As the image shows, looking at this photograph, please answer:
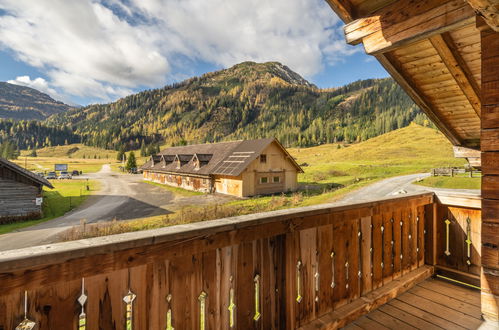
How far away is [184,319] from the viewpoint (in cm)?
A: 169

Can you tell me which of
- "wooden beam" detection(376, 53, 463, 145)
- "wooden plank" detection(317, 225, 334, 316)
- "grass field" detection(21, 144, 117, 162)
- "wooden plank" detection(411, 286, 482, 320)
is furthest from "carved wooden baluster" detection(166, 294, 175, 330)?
"grass field" detection(21, 144, 117, 162)

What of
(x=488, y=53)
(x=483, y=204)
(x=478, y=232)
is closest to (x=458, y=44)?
(x=488, y=53)

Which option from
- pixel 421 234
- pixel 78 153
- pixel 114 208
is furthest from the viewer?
pixel 78 153

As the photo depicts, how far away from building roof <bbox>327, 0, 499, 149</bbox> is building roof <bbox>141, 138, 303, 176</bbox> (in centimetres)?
2118

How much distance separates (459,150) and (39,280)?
8.76m

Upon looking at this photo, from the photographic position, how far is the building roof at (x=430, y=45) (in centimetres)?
241

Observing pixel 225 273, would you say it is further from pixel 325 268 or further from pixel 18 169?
pixel 18 169

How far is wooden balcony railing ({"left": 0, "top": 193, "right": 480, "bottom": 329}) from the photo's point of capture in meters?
1.23

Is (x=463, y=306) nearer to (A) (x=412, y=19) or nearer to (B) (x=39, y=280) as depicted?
(A) (x=412, y=19)

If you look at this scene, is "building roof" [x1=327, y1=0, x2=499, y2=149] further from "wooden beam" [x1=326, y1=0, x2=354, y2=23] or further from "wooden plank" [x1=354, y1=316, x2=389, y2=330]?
"wooden plank" [x1=354, y1=316, x2=389, y2=330]

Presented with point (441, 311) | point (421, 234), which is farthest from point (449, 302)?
point (421, 234)

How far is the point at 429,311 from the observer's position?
313 centimetres

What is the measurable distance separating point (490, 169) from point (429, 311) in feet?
6.29

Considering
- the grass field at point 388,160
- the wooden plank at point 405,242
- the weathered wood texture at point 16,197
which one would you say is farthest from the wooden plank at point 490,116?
the grass field at point 388,160
